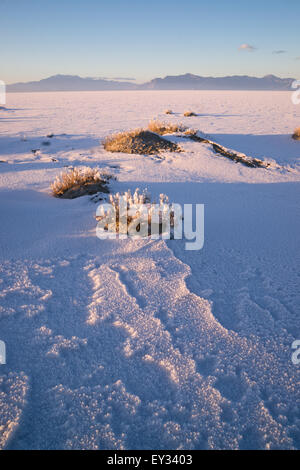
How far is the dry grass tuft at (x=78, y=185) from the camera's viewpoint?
15.1ft

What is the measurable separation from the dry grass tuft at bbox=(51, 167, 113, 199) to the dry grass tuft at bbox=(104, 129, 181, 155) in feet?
10.9

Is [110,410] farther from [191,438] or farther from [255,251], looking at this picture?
[255,251]

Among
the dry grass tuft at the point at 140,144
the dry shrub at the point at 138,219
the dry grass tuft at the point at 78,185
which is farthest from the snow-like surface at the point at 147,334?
the dry grass tuft at the point at 140,144

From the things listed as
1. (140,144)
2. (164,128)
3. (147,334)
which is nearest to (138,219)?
(147,334)

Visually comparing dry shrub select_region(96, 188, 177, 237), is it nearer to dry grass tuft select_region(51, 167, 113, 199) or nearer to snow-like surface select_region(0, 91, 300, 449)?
snow-like surface select_region(0, 91, 300, 449)

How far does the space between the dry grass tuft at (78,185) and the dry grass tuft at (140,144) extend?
3.34m

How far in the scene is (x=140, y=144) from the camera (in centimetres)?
838

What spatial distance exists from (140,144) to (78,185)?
4176 millimetres

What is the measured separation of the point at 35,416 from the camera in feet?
4.81

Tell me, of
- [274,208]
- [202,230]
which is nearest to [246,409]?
[202,230]

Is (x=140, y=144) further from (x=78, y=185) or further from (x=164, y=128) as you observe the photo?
(x=78, y=185)
